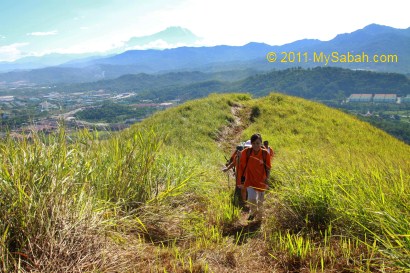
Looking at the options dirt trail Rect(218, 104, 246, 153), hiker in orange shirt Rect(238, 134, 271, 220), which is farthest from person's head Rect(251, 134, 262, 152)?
dirt trail Rect(218, 104, 246, 153)

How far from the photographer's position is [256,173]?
19.5 feet

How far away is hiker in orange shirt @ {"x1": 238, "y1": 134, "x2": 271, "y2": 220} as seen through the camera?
583 centimetres

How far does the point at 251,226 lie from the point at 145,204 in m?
1.97

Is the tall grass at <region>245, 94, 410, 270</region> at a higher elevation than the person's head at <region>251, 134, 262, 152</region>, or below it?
below

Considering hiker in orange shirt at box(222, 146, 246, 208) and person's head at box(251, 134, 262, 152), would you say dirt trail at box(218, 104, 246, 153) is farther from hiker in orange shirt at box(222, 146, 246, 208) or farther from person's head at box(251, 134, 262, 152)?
person's head at box(251, 134, 262, 152)

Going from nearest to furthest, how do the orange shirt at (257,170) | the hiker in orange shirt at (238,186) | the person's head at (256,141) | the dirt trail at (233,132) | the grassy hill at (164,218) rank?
the grassy hill at (164,218) < the person's head at (256,141) < the orange shirt at (257,170) < the hiker in orange shirt at (238,186) < the dirt trail at (233,132)

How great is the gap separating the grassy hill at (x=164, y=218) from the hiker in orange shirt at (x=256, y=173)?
12.0 inches

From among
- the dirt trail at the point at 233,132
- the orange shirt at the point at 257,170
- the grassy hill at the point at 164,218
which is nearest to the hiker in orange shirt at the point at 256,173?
the orange shirt at the point at 257,170

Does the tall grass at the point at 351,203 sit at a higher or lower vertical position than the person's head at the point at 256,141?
lower

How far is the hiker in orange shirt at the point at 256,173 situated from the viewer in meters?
5.83

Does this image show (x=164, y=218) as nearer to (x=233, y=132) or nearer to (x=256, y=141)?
(x=256, y=141)

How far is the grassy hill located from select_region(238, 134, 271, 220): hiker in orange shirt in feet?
1.00

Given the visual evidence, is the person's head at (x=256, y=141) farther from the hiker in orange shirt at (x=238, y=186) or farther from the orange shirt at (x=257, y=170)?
the hiker in orange shirt at (x=238, y=186)

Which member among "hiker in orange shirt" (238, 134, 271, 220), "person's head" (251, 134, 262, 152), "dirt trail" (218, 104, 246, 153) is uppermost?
"person's head" (251, 134, 262, 152)
